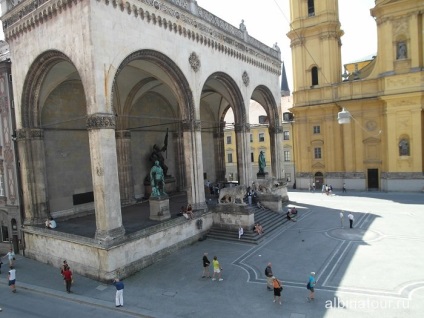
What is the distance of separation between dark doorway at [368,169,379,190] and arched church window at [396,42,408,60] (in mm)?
11794

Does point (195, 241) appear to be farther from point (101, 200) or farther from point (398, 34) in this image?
point (398, 34)

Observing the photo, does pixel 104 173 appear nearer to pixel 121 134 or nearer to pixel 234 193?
pixel 234 193

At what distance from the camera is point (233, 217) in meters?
20.8

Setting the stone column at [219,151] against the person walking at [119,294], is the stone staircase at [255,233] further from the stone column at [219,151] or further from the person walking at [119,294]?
the stone column at [219,151]

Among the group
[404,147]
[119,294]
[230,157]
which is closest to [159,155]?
[119,294]

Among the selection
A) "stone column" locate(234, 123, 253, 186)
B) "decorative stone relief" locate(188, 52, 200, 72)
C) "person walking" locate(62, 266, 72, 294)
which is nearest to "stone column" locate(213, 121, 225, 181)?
"stone column" locate(234, 123, 253, 186)

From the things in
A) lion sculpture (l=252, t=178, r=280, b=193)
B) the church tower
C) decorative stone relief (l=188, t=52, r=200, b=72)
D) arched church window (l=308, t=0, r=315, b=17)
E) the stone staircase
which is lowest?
the stone staircase

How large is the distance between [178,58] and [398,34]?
25.4 m

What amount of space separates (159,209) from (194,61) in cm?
927

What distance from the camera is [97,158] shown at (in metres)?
14.8

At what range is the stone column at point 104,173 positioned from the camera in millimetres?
14742

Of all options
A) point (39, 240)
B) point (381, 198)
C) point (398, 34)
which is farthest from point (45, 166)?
point (398, 34)

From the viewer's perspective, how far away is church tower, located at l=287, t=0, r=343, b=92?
3766 cm

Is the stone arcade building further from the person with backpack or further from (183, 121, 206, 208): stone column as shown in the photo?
the person with backpack
